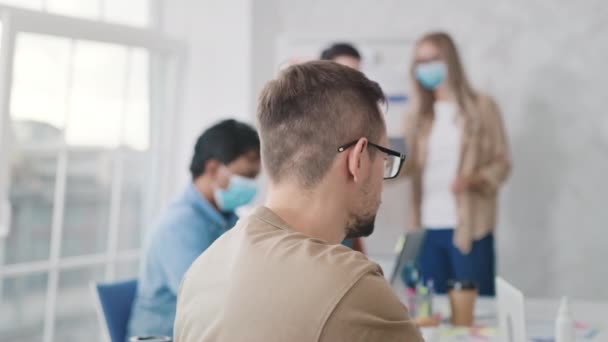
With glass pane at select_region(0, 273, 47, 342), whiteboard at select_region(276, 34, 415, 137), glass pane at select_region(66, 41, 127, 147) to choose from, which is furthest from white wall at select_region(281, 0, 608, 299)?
glass pane at select_region(0, 273, 47, 342)

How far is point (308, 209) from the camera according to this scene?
1.28 metres

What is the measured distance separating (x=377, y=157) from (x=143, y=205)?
2619mm

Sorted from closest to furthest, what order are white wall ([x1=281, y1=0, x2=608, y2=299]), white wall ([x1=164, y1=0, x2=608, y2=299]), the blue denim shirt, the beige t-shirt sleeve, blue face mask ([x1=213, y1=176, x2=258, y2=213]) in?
the beige t-shirt sleeve < the blue denim shirt < blue face mask ([x1=213, y1=176, x2=258, y2=213]) < white wall ([x1=164, y1=0, x2=608, y2=299]) < white wall ([x1=281, y1=0, x2=608, y2=299])

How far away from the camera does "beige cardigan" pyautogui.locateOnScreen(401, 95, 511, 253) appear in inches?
134

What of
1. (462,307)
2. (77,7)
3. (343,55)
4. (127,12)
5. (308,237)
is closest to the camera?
(308,237)

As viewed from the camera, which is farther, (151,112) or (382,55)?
(382,55)

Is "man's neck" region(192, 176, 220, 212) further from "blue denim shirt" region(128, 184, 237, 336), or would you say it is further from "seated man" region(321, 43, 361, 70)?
"seated man" region(321, 43, 361, 70)

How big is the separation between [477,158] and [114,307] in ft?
6.52

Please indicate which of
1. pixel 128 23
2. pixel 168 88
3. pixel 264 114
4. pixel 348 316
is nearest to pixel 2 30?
pixel 128 23

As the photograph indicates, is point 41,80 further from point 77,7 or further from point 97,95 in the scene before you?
point 77,7

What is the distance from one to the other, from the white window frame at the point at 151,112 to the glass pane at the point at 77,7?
0.40 ft

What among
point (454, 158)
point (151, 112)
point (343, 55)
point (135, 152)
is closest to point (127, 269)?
point (135, 152)

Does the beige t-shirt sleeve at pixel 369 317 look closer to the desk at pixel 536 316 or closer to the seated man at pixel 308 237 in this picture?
the seated man at pixel 308 237

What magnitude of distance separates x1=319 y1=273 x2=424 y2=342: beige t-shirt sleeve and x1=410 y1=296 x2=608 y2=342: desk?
3.21ft
